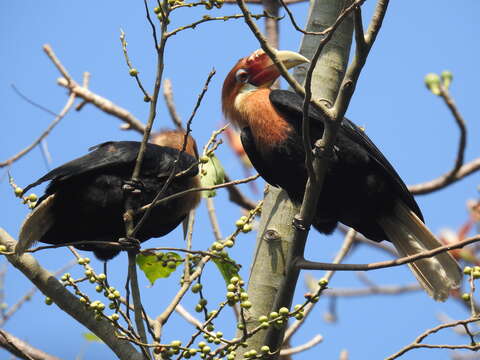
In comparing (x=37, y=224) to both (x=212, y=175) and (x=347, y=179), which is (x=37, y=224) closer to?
(x=212, y=175)

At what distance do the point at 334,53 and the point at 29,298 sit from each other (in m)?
2.77

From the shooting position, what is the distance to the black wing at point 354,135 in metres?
3.98

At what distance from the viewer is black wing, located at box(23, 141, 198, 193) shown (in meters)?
4.12

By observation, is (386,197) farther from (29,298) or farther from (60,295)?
(29,298)

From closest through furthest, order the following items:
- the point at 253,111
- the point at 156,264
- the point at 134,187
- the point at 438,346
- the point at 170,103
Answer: the point at 438,346
the point at 156,264
the point at 134,187
the point at 253,111
the point at 170,103

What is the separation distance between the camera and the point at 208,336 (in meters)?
2.91

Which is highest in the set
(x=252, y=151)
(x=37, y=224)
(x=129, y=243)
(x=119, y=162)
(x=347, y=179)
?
(x=252, y=151)

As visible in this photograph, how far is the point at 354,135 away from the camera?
4008mm

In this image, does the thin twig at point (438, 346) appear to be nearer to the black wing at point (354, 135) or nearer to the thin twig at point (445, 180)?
the black wing at point (354, 135)

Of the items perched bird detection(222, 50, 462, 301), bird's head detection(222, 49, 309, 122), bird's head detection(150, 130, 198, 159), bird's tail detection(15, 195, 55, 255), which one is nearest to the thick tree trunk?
perched bird detection(222, 50, 462, 301)

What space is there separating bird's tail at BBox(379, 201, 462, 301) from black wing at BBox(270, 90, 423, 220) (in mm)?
89

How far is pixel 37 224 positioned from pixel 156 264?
2.84 feet

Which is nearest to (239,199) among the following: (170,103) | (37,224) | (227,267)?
(170,103)

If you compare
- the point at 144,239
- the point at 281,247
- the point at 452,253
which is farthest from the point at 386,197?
the point at 144,239
